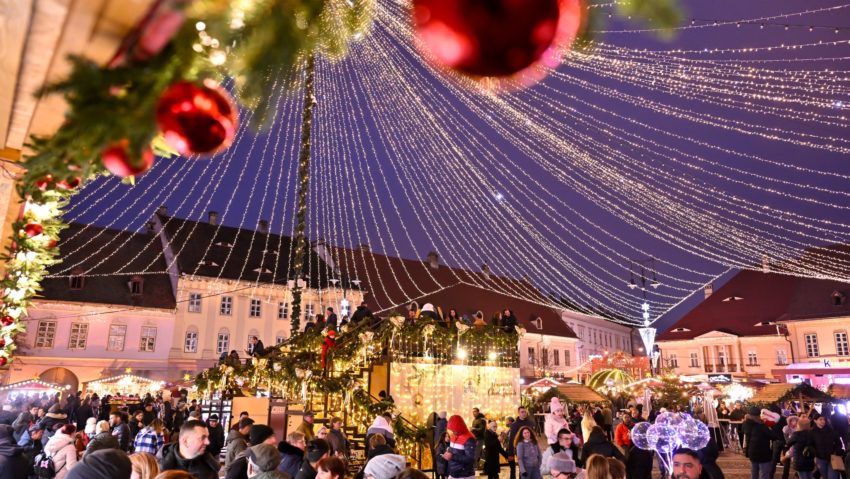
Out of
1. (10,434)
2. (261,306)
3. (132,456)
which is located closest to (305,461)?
(132,456)

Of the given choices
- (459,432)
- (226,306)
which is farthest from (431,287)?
(459,432)

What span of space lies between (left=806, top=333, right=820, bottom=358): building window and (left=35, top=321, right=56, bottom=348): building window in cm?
4547

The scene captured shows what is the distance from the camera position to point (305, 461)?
18.6 feet

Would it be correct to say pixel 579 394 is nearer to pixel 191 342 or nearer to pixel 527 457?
pixel 527 457

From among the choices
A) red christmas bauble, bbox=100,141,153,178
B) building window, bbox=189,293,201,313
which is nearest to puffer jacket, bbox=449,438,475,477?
red christmas bauble, bbox=100,141,153,178

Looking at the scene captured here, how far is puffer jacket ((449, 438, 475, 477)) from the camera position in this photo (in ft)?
→ 25.8

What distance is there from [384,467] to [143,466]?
80.6 inches

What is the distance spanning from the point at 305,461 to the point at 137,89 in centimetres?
483

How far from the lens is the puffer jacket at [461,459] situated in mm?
7855

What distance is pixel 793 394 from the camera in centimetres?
1953

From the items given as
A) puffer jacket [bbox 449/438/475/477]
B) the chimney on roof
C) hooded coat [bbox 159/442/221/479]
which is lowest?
puffer jacket [bbox 449/438/475/477]

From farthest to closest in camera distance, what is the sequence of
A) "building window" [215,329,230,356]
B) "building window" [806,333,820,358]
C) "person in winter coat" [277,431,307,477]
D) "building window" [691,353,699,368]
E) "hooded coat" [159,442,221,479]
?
1. "building window" [691,353,699,368]
2. "building window" [215,329,230,356]
3. "building window" [806,333,820,358]
4. "person in winter coat" [277,431,307,477]
5. "hooded coat" [159,442,221,479]

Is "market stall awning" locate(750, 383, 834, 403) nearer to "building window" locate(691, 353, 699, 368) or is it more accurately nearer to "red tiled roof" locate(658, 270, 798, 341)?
"red tiled roof" locate(658, 270, 798, 341)

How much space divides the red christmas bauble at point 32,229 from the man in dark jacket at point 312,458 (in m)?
3.16
